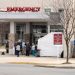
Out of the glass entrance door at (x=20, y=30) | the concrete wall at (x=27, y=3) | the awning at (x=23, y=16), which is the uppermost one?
the concrete wall at (x=27, y=3)

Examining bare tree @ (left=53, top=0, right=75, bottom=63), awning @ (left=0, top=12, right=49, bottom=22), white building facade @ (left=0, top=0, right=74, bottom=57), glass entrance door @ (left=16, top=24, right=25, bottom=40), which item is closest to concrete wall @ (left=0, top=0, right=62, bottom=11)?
white building facade @ (left=0, top=0, right=74, bottom=57)

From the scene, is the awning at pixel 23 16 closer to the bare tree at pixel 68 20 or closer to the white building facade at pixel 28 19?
the white building facade at pixel 28 19

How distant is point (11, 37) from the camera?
52.2m

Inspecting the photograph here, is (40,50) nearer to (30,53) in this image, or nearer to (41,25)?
(30,53)

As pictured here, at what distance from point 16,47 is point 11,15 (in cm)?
678

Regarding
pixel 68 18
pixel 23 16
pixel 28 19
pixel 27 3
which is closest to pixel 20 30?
pixel 28 19

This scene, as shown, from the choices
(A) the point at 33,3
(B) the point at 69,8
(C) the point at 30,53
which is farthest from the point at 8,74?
(A) the point at 33,3

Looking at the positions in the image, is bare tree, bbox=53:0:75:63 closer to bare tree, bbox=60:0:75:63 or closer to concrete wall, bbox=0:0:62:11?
bare tree, bbox=60:0:75:63

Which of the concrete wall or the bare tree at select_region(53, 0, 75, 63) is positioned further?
the concrete wall

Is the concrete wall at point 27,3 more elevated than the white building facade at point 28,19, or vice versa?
the concrete wall at point 27,3

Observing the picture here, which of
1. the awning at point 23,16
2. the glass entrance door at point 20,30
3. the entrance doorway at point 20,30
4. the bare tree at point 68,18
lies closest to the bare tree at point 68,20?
the bare tree at point 68,18

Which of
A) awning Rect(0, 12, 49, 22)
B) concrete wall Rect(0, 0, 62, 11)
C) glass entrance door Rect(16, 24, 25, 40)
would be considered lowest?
glass entrance door Rect(16, 24, 25, 40)

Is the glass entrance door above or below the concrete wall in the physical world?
below

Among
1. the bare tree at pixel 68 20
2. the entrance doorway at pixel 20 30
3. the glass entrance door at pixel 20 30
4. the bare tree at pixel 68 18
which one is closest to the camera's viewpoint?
the bare tree at pixel 68 20
